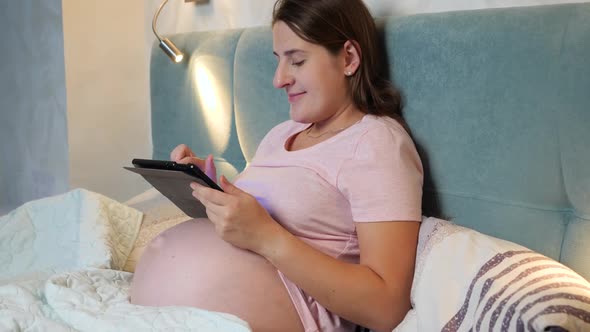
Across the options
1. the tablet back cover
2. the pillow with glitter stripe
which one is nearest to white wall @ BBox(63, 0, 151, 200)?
the tablet back cover

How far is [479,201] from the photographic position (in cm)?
108

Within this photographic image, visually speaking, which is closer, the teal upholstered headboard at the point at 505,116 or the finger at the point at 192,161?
the teal upholstered headboard at the point at 505,116

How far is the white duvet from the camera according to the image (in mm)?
1059

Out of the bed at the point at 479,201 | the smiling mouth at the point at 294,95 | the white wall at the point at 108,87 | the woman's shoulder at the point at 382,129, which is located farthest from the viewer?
the white wall at the point at 108,87

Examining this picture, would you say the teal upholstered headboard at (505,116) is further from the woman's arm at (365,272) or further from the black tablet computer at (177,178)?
the black tablet computer at (177,178)

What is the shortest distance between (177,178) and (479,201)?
52cm

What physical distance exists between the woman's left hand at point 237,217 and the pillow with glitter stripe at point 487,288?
265mm

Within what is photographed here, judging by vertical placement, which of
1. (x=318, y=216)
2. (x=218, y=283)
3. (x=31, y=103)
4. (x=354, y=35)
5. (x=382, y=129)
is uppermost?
(x=354, y=35)

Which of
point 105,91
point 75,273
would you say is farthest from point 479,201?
point 105,91

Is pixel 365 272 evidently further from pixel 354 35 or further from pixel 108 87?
pixel 108 87

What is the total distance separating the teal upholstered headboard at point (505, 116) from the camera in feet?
3.05

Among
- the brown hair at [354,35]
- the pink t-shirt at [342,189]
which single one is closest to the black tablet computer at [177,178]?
the pink t-shirt at [342,189]

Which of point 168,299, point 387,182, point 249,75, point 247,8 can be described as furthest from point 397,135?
point 247,8

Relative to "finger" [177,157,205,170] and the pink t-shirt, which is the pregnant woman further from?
"finger" [177,157,205,170]
